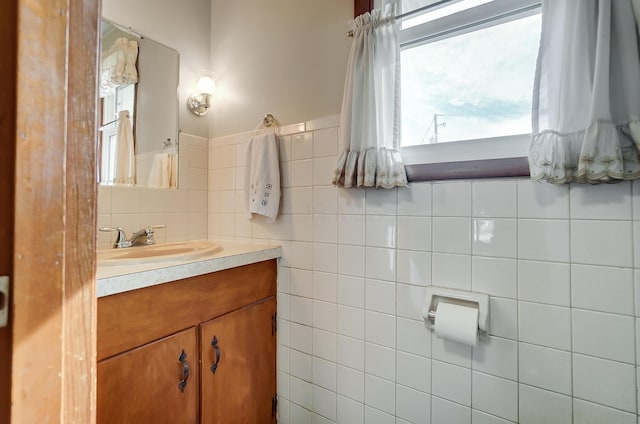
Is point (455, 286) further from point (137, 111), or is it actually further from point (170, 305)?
point (137, 111)

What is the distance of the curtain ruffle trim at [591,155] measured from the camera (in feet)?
2.39

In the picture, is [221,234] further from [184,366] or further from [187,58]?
[187,58]

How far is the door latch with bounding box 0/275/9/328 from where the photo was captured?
307 millimetres

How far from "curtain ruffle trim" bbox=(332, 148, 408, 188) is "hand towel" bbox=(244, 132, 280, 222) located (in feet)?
1.31

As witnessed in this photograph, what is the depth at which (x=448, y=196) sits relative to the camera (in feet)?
3.31

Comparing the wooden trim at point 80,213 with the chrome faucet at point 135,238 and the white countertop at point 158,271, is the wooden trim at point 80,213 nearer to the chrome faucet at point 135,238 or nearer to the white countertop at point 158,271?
the white countertop at point 158,271

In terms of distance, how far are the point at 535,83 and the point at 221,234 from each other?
5.11 feet

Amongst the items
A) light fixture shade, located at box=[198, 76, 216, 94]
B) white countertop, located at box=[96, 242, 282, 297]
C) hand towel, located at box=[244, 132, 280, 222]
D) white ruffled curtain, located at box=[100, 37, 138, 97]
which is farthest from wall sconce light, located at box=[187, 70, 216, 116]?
white countertop, located at box=[96, 242, 282, 297]

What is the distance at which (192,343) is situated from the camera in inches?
40.2

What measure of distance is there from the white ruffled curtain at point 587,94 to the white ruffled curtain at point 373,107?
0.44 metres

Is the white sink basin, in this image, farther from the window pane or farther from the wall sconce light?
the window pane

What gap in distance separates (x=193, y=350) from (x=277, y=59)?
1.37 meters

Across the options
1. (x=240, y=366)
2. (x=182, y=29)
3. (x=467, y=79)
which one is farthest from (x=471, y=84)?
(x=182, y=29)

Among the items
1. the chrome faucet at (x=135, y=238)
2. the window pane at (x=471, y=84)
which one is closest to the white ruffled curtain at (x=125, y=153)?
the chrome faucet at (x=135, y=238)
